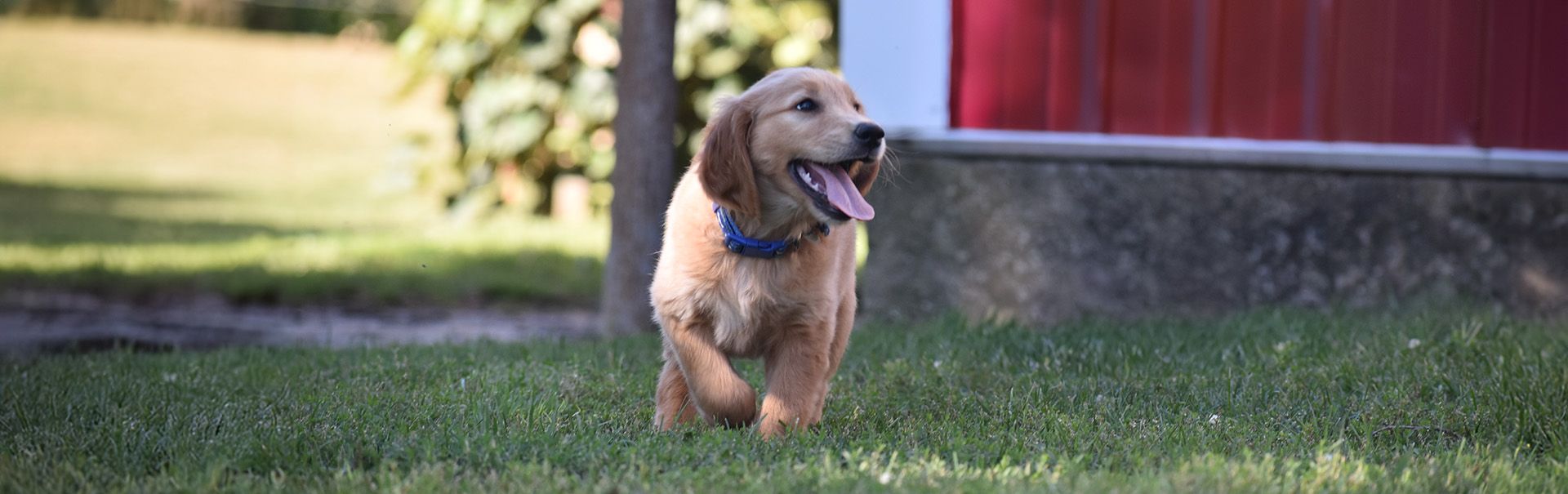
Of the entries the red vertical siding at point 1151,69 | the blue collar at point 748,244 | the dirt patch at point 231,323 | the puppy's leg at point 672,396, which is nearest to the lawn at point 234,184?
the dirt patch at point 231,323

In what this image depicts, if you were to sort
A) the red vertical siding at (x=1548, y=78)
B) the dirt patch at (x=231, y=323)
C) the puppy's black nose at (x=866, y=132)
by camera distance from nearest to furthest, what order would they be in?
the puppy's black nose at (x=866, y=132), the red vertical siding at (x=1548, y=78), the dirt patch at (x=231, y=323)

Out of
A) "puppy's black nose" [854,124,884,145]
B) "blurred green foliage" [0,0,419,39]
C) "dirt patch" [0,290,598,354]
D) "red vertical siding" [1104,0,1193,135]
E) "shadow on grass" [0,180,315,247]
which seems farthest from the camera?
"blurred green foliage" [0,0,419,39]

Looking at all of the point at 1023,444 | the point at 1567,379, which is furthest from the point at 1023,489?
the point at 1567,379

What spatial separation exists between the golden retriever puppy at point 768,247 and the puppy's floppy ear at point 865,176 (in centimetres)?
2

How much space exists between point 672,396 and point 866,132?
0.99m

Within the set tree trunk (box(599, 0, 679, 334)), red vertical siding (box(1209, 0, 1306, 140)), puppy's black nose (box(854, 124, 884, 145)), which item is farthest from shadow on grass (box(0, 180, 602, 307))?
puppy's black nose (box(854, 124, 884, 145))

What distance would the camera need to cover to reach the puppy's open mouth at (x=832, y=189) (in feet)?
12.5

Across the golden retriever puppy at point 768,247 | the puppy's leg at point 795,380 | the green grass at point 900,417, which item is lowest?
the green grass at point 900,417

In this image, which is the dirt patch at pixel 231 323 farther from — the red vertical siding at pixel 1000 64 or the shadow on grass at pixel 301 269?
the red vertical siding at pixel 1000 64

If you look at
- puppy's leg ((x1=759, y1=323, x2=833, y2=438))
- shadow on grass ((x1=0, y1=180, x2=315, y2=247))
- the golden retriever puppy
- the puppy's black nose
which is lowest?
shadow on grass ((x1=0, y1=180, x2=315, y2=247))

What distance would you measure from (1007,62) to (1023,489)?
3.88 meters

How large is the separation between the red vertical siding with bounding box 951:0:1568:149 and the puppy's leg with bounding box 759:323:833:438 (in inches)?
124

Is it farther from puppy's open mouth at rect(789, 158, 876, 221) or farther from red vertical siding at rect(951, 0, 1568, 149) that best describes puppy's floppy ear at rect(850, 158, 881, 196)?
red vertical siding at rect(951, 0, 1568, 149)

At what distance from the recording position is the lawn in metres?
9.35
